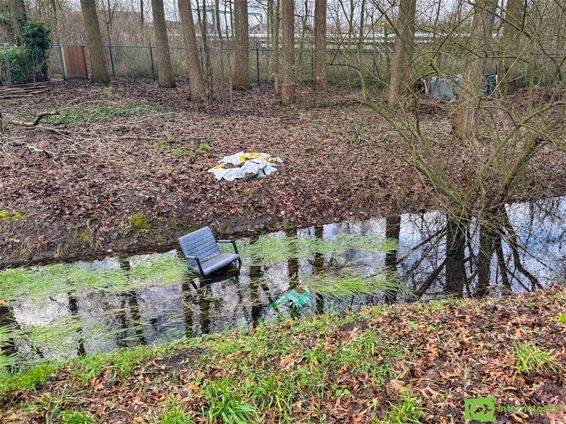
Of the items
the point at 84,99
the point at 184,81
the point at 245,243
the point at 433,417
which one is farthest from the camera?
the point at 184,81

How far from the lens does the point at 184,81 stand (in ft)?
73.4

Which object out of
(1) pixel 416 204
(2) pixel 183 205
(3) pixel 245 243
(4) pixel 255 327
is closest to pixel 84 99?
(2) pixel 183 205

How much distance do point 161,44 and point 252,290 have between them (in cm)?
1530

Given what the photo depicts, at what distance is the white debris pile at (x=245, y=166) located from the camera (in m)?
10.3

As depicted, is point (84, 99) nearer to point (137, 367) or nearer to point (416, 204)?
point (416, 204)

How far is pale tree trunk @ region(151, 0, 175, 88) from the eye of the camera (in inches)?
731

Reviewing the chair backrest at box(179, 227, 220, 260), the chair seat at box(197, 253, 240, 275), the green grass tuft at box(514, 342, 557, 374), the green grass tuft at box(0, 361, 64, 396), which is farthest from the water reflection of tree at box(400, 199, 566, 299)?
the green grass tuft at box(0, 361, 64, 396)

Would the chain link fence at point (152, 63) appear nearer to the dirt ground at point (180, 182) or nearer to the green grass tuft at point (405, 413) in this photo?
the dirt ground at point (180, 182)

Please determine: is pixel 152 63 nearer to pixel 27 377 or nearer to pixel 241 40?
pixel 241 40

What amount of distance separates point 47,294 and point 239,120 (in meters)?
9.69

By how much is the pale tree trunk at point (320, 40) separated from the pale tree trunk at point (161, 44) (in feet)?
21.3

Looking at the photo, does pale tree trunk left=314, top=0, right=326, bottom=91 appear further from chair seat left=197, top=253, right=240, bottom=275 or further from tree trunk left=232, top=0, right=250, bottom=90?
chair seat left=197, top=253, right=240, bottom=275

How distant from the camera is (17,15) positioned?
20.5m

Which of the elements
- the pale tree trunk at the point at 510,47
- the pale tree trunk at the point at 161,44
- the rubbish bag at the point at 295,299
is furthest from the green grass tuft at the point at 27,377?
the pale tree trunk at the point at 161,44
